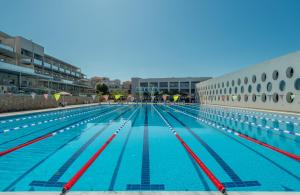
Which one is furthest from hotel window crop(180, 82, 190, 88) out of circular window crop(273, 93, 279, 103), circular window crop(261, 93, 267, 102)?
circular window crop(273, 93, 279, 103)

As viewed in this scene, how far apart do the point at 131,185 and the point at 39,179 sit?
5.80 ft

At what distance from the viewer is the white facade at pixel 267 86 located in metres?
15.3

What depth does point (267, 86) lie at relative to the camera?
18.9 meters

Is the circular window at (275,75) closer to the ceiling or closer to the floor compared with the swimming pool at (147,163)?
closer to the ceiling

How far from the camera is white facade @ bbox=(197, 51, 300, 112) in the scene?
50.2 feet

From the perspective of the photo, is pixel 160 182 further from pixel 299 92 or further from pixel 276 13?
pixel 276 13

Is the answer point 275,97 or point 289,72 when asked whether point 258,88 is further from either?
point 289,72

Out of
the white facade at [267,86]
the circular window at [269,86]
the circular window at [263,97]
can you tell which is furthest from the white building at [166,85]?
the circular window at [269,86]

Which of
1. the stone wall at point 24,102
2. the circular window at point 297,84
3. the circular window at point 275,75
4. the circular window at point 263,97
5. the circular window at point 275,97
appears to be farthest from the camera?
the circular window at point 263,97

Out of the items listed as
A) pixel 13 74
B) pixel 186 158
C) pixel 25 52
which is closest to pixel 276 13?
pixel 186 158

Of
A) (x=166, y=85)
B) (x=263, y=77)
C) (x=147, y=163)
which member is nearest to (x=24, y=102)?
(x=147, y=163)

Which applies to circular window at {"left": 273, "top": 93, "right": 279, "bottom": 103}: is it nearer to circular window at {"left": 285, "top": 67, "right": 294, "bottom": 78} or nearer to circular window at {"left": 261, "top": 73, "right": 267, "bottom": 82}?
circular window at {"left": 261, "top": 73, "right": 267, "bottom": 82}

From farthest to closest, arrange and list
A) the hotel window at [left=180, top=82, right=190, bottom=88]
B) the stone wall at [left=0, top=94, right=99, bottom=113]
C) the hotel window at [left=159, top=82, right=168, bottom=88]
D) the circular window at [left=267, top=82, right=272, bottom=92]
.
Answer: the hotel window at [left=159, top=82, right=168, bottom=88] < the hotel window at [left=180, top=82, right=190, bottom=88] < the circular window at [left=267, top=82, right=272, bottom=92] < the stone wall at [left=0, top=94, right=99, bottom=113]

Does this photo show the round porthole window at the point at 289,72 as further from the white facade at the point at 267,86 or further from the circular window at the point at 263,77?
the circular window at the point at 263,77
